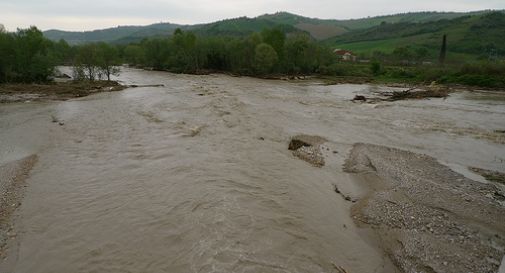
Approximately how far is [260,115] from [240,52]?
181 feet

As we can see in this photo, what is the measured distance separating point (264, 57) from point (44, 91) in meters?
44.6

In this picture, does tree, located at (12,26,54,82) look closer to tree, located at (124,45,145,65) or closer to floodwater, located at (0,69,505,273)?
floodwater, located at (0,69,505,273)

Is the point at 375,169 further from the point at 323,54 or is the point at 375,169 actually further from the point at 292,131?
the point at 323,54

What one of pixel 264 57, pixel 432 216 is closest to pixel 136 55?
pixel 264 57

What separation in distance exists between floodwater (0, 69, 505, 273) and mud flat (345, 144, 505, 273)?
85 cm

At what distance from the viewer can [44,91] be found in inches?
1940

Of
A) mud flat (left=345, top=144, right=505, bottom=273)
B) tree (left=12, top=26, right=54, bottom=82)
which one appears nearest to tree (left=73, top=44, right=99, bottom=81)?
tree (left=12, top=26, right=54, bottom=82)

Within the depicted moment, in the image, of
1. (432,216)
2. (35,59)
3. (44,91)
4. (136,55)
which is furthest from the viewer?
A: (136,55)

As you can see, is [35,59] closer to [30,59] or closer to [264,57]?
[30,59]

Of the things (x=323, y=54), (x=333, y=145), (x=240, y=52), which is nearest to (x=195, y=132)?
(x=333, y=145)

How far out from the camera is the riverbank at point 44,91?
147ft

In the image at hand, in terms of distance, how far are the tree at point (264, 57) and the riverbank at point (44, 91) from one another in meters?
32.4

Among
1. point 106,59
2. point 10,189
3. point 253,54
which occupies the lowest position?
point 10,189

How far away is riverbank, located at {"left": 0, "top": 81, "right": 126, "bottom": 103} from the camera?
4469 centimetres
